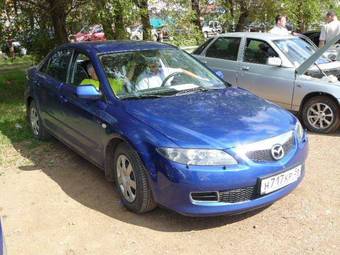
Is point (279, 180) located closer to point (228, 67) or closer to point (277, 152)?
point (277, 152)

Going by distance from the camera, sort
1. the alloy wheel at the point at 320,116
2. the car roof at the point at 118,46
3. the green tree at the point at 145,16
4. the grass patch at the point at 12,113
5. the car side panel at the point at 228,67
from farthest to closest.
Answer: the green tree at the point at 145,16 < the car side panel at the point at 228,67 < the grass patch at the point at 12,113 < the alloy wheel at the point at 320,116 < the car roof at the point at 118,46

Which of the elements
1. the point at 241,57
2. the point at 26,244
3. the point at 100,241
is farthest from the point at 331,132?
the point at 26,244

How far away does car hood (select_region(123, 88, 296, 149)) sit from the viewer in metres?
3.82

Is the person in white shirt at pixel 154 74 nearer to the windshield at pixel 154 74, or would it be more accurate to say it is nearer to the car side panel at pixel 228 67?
the windshield at pixel 154 74

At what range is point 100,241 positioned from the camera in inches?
154

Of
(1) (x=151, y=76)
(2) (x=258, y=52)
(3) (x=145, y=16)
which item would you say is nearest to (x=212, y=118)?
(1) (x=151, y=76)

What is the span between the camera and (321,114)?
6.97 metres

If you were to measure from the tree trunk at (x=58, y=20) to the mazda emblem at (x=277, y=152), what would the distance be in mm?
7934

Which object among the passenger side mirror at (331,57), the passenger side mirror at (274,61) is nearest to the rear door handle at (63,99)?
the passenger side mirror at (274,61)

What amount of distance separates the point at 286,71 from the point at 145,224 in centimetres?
424

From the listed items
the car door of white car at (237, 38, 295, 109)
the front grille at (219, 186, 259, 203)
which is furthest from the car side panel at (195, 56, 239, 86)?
the front grille at (219, 186, 259, 203)

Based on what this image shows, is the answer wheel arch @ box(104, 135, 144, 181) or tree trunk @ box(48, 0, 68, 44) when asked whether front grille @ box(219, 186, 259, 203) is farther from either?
tree trunk @ box(48, 0, 68, 44)

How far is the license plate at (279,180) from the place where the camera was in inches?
150

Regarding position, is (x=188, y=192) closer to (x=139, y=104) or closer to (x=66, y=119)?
(x=139, y=104)
